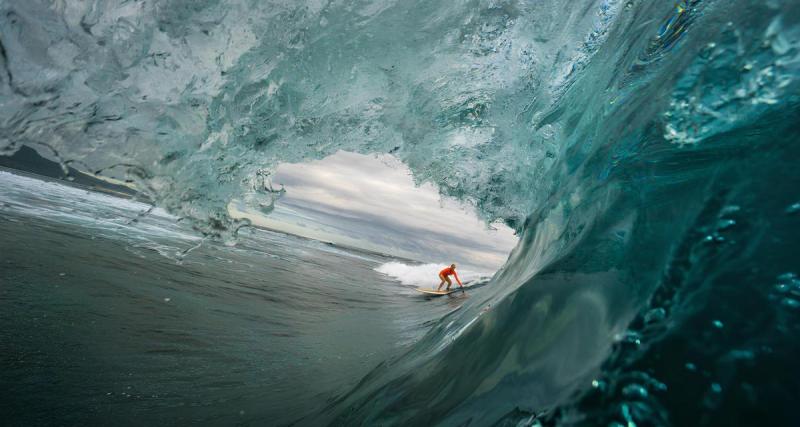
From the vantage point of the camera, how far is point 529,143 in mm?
4324

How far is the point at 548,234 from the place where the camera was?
2797 millimetres

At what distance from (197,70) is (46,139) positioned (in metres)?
1.51

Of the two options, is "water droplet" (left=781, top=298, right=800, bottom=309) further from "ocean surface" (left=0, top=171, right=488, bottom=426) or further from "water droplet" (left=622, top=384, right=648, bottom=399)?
"ocean surface" (left=0, top=171, right=488, bottom=426)

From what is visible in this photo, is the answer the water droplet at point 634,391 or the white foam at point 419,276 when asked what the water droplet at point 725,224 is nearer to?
the water droplet at point 634,391

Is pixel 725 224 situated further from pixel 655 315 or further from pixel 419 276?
pixel 419 276

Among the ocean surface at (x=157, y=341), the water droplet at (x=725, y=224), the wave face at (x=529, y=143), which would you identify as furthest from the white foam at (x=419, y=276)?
the water droplet at (x=725, y=224)

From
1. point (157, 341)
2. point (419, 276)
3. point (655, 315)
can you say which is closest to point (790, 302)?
point (655, 315)

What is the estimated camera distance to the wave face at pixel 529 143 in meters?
0.83

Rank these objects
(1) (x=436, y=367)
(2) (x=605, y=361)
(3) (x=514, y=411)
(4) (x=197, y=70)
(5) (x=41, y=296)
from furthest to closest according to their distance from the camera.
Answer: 1. (5) (x=41, y=296)
2. (4) (x=197, y=70)
3. (1) (x=436, y=367)
4. (3) (x=514, y=411)
5. (2) (x=605, y=361)

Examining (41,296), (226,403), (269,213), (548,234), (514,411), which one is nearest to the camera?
(514,411)

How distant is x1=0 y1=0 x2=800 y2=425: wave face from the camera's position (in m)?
0.83

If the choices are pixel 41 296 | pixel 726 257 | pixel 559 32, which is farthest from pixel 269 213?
pixel 726 257

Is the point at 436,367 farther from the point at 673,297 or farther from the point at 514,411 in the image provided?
the point at 673,297

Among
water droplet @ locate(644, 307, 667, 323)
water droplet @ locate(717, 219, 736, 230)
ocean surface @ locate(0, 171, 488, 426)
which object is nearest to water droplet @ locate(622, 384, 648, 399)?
water droplet @ locate(644, 307, 667, 323)
